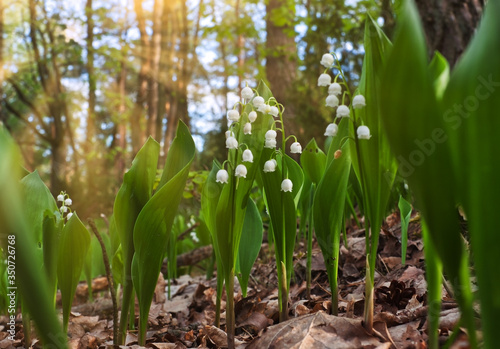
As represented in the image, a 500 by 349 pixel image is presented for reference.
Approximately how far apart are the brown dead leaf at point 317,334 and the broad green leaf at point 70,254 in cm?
75

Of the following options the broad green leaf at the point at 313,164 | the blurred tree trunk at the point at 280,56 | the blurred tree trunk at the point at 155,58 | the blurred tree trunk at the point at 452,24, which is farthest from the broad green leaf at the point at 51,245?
the blurred tree trunk at the point at 155,58

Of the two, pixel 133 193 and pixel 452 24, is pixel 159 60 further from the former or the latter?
pixel 133 193

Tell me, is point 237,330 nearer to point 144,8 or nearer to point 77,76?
point 144,8

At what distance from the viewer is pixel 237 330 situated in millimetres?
1727

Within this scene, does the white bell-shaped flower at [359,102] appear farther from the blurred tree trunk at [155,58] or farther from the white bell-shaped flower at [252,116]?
the blurred tree trunk at [155,58]

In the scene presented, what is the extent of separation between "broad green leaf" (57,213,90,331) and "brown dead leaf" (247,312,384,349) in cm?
75

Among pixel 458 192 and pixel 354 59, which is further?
pixel 354 59

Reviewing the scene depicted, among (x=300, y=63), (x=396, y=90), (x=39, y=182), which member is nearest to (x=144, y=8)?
(x=300, y=63)

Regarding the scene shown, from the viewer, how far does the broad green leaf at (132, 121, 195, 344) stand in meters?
1.26

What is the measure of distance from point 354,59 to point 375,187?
13.9 ft

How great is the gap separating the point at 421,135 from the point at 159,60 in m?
14.7

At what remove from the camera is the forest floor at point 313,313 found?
1.16m

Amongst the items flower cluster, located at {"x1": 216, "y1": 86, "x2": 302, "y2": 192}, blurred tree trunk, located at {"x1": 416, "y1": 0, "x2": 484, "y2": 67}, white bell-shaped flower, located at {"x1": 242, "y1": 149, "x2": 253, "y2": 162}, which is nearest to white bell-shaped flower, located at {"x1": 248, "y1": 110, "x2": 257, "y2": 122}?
flower cluster, located at {"x1": 216, "y1": 86, "x2": 302, "y2": 192}

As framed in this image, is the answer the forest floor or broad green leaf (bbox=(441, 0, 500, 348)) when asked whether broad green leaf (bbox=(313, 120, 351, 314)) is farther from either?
broad green leaf (bbox=(441, 0, 500, 348))
